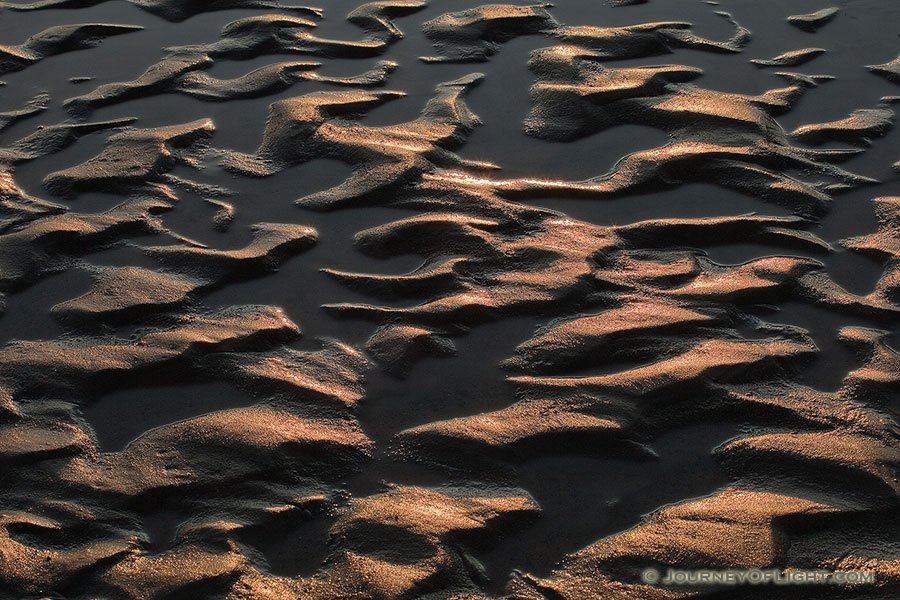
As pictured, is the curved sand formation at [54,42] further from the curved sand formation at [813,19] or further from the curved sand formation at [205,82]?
the curved sand formation at [813,19]

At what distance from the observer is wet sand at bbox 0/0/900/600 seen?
167cm

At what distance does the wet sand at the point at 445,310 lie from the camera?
5.47 feet

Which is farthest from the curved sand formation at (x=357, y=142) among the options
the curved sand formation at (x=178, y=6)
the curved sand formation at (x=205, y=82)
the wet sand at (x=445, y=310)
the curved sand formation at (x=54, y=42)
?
the curved sand formation at (x=54, y=42)

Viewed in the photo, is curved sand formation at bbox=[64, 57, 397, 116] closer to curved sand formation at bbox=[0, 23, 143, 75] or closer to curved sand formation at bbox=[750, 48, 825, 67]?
curved sand formation at bbox=[0, 23, 143, 75]

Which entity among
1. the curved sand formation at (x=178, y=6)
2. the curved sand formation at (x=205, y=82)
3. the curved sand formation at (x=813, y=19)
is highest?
the curved sand formation at (x=178, y=6)

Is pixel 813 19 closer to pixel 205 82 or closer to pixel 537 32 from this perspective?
pixel 537 32

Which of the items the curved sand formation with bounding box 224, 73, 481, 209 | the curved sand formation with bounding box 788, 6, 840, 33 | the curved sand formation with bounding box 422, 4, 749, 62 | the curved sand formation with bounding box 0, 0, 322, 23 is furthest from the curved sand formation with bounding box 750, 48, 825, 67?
the curved sand formation with bounding box 0, 0, 322, 23

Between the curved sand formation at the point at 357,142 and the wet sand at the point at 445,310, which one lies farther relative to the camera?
the curved sand formation at the point at 357,142

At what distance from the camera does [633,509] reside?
1753 millimetres

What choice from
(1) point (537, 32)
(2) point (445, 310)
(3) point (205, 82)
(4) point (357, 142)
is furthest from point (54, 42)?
(2) point (445, 310)

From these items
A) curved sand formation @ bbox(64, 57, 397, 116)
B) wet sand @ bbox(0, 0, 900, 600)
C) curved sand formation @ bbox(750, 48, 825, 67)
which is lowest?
wet sand @ bbox(0, 0, 900, 600)

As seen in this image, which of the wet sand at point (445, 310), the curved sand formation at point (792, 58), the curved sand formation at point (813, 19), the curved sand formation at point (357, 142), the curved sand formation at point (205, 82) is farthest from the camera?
the curved sand formation at point (813, 19)

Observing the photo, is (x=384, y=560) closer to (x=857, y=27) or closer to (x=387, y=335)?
(x=387, y=335)

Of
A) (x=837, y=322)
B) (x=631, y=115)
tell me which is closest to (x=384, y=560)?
(x=837, y=322)
